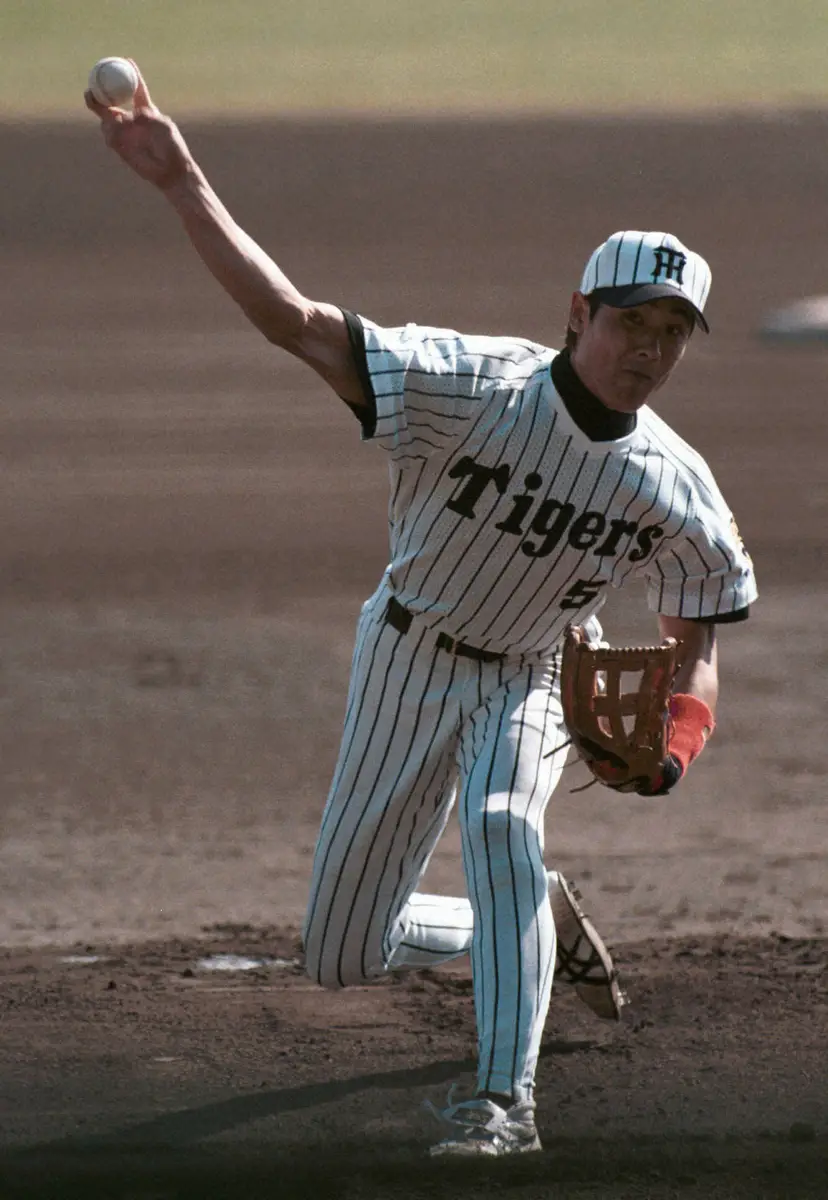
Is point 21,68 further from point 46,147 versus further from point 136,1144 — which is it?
point 136,1144

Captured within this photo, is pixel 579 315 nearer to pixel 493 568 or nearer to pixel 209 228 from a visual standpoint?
pixel 493 568

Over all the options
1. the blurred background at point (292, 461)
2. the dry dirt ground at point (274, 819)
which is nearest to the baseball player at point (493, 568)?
the dry dirt ground at point (274, 819)

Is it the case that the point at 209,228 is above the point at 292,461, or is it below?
below

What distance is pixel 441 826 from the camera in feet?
13.8

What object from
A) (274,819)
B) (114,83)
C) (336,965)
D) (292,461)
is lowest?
(336,965)

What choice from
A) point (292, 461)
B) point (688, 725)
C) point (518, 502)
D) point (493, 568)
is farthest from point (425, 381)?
point (292, 461)

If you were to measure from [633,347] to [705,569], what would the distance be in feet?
1.75

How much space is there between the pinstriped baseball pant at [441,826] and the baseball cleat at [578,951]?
9.3 inches

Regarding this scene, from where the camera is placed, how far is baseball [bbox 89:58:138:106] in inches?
140

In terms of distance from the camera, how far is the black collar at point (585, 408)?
3801 millimetres

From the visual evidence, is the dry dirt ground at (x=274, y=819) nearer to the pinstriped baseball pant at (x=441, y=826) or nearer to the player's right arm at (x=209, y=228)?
the pinstriped baseball pant at (x=441, y=826)

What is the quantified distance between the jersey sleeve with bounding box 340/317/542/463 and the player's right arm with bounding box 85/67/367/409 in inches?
5.7

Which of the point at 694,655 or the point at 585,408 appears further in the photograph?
the point at 694,655

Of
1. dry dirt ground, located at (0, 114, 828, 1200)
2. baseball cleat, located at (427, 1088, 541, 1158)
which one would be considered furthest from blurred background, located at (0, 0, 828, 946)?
baseball cleat, located at (427, 1088, 541, 1158)
